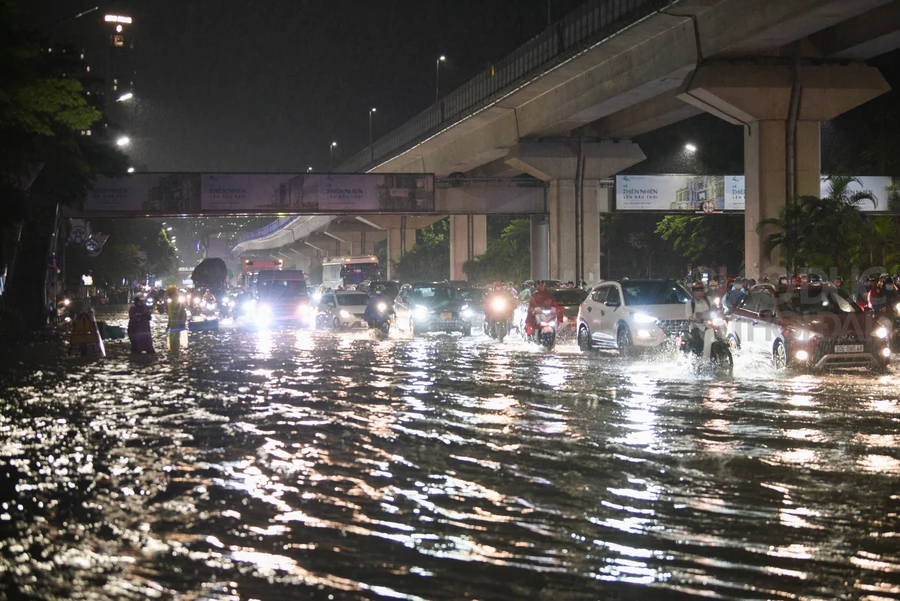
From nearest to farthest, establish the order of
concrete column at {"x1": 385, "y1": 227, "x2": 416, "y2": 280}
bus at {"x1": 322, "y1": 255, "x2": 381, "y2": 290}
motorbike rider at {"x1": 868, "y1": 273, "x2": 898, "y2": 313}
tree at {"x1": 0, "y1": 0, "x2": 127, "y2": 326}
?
1. tree at {"x1": 0, "y1": 0, "x2": 127, "y2": 326}
2. motorbike rider at {"x1": 868, "y1": 273, "x2": 898, "y2": 313}
3. bus at {"x1": 322, "y1": 255, "x2": 381, "y2": 290}
4. concrete column at {"x1": 385, "y1": 227, "x2": 416, "y2": 280}

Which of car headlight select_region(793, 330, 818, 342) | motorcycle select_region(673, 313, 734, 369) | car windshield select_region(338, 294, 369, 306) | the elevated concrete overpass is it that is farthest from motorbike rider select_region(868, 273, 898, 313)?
car windshield select_region(338, 294, 369, 306)

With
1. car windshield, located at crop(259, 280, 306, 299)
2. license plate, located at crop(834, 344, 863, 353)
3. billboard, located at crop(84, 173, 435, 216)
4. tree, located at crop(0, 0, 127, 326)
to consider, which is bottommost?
license plate, located at crop(834, 344, 863, 353)

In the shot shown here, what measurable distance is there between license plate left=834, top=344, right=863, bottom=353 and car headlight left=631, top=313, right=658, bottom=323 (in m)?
5.26

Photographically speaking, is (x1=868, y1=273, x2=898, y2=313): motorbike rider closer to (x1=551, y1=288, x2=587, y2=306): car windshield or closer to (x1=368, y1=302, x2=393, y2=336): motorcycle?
(x1=551, y1=288, x2=587, y2=306): car windshield

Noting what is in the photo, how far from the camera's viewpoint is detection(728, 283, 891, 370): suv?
63.1ft

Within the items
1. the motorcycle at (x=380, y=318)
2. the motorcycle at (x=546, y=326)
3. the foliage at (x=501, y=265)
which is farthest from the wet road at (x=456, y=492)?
the foliage at (x=501, y=265)

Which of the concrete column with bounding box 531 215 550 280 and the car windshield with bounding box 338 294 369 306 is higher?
the concrete column with bounding box 531 215 550 280

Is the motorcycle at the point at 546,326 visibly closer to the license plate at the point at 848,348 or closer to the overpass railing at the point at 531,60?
the license plate at the point at 848,348

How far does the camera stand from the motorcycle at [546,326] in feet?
91.9

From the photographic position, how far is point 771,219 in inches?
1452

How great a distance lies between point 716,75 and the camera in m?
34.9

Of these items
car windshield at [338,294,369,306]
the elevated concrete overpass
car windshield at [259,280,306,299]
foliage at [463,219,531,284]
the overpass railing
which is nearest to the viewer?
the elevated concrete overpass

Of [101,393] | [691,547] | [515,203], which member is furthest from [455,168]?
[691,547]

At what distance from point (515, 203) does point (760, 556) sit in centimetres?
5616
